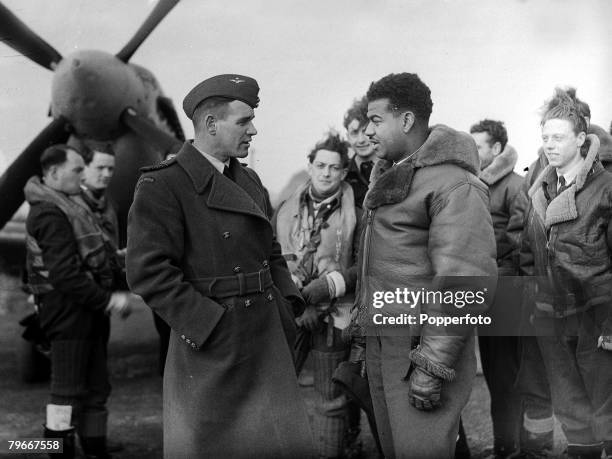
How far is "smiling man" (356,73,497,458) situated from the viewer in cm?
233

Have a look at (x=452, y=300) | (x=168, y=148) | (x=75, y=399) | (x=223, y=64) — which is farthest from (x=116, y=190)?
Answer: (x=452, y=300)

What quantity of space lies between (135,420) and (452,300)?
2825 millimetres

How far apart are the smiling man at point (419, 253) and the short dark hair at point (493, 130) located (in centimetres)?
91

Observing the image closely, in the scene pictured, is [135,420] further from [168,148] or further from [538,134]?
[538,134]

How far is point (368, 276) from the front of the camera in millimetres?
2562

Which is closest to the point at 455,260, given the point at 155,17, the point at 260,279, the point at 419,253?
the point at 419,253

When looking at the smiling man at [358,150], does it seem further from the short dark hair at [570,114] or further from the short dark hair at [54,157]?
the short dark hair at [54,157]

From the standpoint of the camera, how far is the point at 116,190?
18.2 feet

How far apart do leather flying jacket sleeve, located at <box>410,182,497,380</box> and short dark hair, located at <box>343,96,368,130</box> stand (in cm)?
123

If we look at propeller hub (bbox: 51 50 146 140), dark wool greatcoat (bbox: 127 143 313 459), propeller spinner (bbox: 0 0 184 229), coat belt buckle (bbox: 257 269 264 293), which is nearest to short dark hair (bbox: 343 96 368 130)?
dark wool greatcoat (bbox: 127 143 313 459)

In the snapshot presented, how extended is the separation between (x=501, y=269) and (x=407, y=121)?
4.07 feet

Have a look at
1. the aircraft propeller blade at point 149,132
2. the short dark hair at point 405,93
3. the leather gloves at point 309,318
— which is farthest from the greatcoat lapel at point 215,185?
the aircraft propeller blade at point 149,132

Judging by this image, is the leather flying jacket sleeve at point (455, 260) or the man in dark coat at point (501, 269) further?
the man in dark coat at point (501, 269)

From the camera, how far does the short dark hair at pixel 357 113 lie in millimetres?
3490
